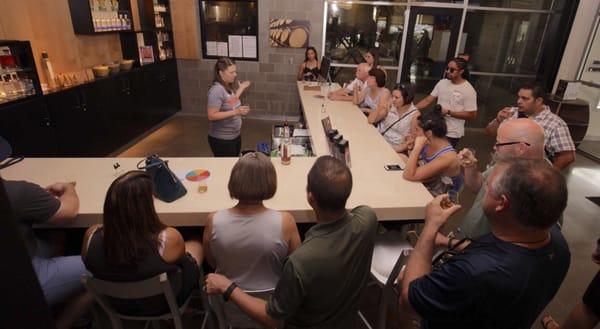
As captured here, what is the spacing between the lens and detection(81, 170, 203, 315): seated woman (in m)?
1.38

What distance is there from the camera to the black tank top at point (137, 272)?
1410mm

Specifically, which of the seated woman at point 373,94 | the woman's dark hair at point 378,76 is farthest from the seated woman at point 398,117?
the woman's dark hair at point 378,76

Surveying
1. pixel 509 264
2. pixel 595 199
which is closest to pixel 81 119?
pixel 509 264

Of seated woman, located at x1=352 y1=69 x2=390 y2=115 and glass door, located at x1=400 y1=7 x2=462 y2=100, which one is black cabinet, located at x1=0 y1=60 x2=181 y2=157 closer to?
seated woman, located at x1=352 y1=69 x2=390 y2=115

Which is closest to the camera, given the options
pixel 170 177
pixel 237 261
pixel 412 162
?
pixel 237 261

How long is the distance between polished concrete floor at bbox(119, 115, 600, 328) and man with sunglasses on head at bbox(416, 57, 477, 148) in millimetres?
879

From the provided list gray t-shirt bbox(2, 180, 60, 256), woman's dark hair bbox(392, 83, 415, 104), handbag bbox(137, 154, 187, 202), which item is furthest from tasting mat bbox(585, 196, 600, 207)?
gray t-shirt bbox(2, 180, 60, 256)

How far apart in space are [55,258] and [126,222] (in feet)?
2.74

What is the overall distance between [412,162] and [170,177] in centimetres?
156

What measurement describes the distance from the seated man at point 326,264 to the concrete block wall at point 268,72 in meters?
5.34

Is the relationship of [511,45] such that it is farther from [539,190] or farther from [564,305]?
[539,190]

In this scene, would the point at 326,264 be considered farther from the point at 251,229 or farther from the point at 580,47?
the point at 580,47

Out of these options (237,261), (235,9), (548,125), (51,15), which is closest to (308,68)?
(235,9)

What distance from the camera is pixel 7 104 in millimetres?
3143
